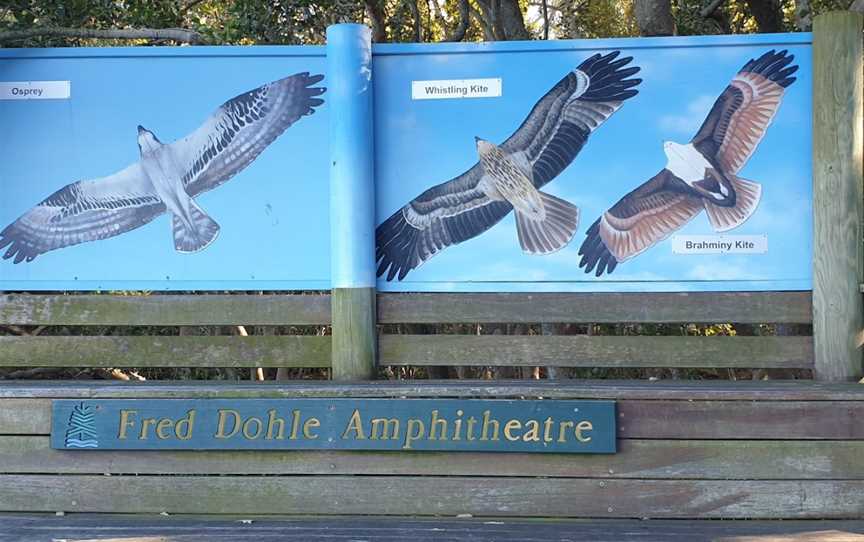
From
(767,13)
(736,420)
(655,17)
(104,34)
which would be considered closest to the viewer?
(736,420)

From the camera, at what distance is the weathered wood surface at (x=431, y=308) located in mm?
4660

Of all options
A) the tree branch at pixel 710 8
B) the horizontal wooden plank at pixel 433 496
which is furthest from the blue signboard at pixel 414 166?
the tree branch at pixel 710 8

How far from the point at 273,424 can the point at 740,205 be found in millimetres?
2574

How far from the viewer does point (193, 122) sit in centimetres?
487

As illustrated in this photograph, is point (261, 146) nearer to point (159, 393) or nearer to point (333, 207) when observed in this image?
point (333, 207)

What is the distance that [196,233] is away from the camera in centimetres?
484

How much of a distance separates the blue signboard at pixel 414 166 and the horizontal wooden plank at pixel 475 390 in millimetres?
515

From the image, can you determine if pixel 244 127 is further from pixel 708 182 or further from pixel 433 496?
pixel 708 182

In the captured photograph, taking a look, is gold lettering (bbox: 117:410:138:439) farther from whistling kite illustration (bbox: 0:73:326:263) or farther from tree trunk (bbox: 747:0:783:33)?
tree trunk (bbox: 747:0:783:33)

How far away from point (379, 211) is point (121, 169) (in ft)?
4.56

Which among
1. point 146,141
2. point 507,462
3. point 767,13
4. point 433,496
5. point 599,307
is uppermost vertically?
point 767,13

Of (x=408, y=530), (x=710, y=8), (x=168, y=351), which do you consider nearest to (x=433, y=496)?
(x=408, y=530)

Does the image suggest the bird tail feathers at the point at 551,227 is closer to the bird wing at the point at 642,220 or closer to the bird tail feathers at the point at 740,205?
the bird wing at the point at 642,220

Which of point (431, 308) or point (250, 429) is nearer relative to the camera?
point (250, 429)
